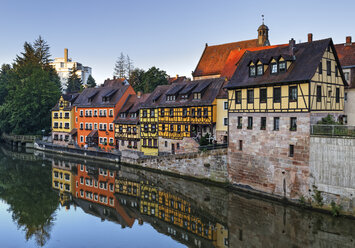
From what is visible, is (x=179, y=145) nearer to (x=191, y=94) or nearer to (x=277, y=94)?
(x=191, y=94)

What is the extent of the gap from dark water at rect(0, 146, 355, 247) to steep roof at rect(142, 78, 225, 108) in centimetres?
872

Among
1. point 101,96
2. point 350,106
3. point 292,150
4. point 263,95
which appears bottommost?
point 292,150

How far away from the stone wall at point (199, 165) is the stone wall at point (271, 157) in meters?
0.82

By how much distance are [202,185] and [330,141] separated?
38.8 feet

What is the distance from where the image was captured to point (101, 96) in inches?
1971

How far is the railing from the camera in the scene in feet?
64.5

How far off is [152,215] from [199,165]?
26.5 feet

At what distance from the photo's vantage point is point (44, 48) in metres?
85.7

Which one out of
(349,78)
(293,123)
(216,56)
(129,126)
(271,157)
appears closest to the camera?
(293,123)

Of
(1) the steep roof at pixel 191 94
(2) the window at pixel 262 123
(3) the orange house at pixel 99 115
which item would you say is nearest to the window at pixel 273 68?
(2) the window at pixel 262 123

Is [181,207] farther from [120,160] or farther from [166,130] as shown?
[120,160]

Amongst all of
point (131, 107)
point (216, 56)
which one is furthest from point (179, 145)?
point (216, 56)

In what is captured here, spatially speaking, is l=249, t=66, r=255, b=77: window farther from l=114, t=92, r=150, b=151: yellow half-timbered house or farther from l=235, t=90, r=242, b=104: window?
l=114, t=92, r=150, b=151: yellow half-timbered house

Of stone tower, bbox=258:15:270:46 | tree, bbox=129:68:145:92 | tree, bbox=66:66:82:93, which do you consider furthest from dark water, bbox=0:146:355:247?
tree, bbox=66:66:82:93
